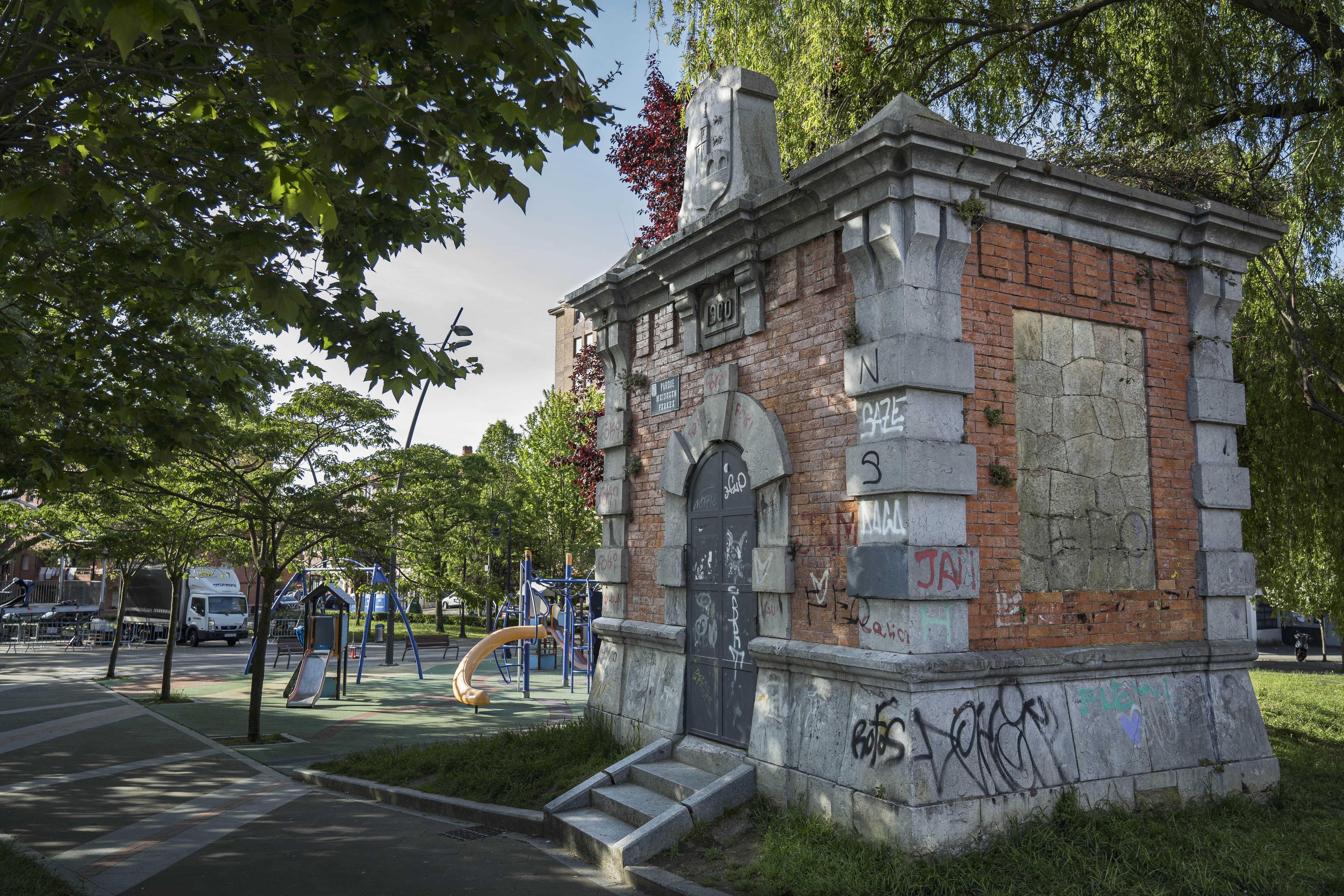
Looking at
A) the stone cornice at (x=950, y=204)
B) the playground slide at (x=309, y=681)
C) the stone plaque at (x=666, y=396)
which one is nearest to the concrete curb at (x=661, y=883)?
the stone plaque at (x=666, y=396)

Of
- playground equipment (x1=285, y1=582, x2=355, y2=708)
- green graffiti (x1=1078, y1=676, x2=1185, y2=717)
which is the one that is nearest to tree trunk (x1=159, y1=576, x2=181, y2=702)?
playground equipment (x1=285, y1=582, x2=355, y2=708)

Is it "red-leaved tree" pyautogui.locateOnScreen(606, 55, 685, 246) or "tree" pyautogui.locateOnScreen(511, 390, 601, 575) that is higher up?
"red-leaved tree" pyautogui.locateOnScreen(606, 55, 685, 246)

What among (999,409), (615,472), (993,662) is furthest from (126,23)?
(615,472)

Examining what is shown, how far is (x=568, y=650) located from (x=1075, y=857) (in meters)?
14.9

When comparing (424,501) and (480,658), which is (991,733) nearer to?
(424,501)

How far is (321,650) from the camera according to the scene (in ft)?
66.9

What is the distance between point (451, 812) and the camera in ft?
27.6

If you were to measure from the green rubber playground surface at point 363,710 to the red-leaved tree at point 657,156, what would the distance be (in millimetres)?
8329

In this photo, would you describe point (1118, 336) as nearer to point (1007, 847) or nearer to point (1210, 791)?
point (1210, 791)

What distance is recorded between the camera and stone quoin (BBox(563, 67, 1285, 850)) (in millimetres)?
6141

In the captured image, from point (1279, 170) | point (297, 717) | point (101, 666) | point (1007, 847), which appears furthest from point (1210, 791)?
point (101, 666)

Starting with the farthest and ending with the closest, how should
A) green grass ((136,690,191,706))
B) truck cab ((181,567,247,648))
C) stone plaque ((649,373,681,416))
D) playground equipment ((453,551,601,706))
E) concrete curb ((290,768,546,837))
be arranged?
truck cab ((181,567,247,648))
playground equipment ((453,551,601,706))
green grass ((136,690,191,706))
stone plaque ((649,373,681,416))
concrete curb ((290,768,546,837))

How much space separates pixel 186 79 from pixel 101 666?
2533 cm

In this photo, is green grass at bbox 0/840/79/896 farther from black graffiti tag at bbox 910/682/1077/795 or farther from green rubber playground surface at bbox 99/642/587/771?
black graffiti tag at bbox 910/682/1077/795
